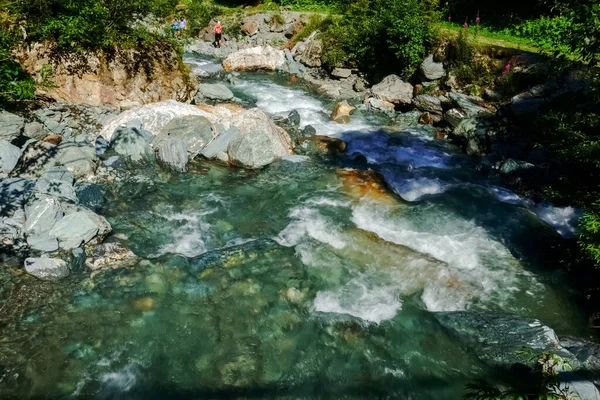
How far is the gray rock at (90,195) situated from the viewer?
28.6 feet

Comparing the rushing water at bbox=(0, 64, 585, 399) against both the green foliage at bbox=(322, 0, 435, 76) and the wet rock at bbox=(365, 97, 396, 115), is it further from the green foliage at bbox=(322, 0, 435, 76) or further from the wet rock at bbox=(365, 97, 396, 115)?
the green foliage at bbox=(322, 0, 435, 76)

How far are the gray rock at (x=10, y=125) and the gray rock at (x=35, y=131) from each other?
0.46 ft

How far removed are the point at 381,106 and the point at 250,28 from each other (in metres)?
13.9

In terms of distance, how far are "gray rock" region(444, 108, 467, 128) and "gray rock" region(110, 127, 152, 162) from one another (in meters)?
9.83

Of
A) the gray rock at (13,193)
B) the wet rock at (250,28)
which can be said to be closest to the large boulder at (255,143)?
the gray rock at (13,193)

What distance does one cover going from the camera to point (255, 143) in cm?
1104

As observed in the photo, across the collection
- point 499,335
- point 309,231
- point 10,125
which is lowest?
point 499,335

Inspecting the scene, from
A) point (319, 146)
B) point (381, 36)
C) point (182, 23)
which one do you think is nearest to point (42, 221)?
point (319, 146)

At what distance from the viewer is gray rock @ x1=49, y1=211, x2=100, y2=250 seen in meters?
7.34

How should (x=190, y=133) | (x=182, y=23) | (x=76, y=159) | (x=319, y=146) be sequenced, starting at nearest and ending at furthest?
(x=76, y=159) < (x=190, y=133) < (x=319, y=146) < (x=182, y=23)

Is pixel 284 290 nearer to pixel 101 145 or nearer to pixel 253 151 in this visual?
pixel 253 151

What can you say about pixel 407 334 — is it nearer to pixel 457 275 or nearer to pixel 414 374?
pixel 414 374

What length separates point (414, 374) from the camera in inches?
229

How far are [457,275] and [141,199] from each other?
7019 mm
